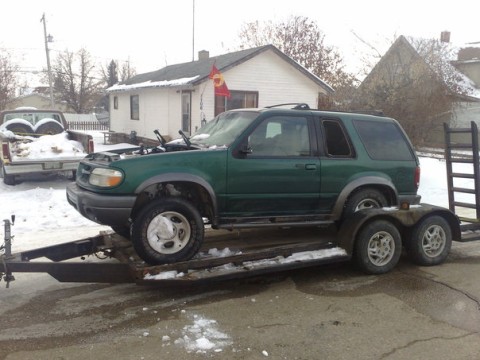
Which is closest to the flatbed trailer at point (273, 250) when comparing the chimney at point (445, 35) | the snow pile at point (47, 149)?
the snow pile at point (47, 149)

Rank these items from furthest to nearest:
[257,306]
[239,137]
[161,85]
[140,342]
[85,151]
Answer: [161,85] < [85,151] < [239,137] < [257,306] < [140,342]

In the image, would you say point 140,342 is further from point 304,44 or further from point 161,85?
point 304,44

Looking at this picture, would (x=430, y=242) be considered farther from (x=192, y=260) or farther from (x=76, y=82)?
(x=76, y=82)

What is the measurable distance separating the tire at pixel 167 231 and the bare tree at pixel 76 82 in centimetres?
5513

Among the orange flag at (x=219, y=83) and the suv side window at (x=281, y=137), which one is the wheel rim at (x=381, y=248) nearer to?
the suv side window at (x=281, y=137)

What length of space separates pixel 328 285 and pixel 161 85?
15515 millimetres

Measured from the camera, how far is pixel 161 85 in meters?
19.3

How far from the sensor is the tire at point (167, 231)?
15.1 ft

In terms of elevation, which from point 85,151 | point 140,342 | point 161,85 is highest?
point 161,85

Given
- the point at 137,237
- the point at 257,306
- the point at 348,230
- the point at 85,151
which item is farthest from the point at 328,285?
the point at 85,151

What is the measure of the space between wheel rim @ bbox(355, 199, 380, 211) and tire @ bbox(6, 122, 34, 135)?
410 inches

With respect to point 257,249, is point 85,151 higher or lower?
higher

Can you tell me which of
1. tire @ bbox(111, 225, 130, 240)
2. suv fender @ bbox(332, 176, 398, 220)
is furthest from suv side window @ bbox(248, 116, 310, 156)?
tire @ bbox(111, 225, 130, 240)

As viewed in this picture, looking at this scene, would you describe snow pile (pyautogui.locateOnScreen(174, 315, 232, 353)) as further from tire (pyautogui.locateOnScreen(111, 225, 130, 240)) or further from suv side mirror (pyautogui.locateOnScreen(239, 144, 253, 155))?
suv side mirror (pyautogui.locateOnScreen(239, 144, 253, 155))
